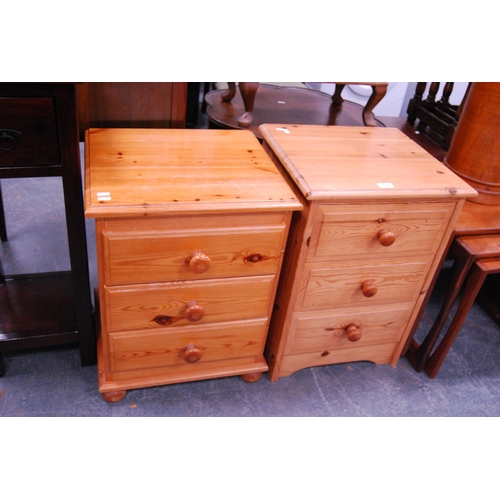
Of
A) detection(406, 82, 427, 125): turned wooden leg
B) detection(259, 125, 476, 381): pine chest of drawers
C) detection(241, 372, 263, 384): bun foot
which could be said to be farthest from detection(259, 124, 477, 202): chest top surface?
detection(406, 82, 427, 125): turned wooden leg

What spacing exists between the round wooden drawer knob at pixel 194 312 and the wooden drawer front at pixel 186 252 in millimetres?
82

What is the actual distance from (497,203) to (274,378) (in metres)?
0.92

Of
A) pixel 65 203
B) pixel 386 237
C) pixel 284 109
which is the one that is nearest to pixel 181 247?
pixel 65 203

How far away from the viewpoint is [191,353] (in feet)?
4.46

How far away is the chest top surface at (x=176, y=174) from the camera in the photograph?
1094 millimetres

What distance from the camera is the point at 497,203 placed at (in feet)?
5.25

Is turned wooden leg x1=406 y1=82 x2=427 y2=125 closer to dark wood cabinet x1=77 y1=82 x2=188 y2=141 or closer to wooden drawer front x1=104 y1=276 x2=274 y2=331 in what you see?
dark wood cabinet x1=77 y1=82 x2=188 y2=141

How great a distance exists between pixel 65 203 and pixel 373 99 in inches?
45.5

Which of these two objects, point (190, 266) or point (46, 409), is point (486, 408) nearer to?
point (190, 266)

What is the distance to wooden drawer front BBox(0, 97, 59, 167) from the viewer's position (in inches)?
41.2

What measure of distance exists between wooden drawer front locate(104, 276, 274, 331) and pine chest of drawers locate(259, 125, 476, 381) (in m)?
0.12

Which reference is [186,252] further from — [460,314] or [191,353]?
[460,314]

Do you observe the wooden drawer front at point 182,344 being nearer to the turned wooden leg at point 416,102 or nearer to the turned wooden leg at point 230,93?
the turned wooden leg at point 230,93

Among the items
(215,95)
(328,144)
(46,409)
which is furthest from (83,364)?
(215,95)
